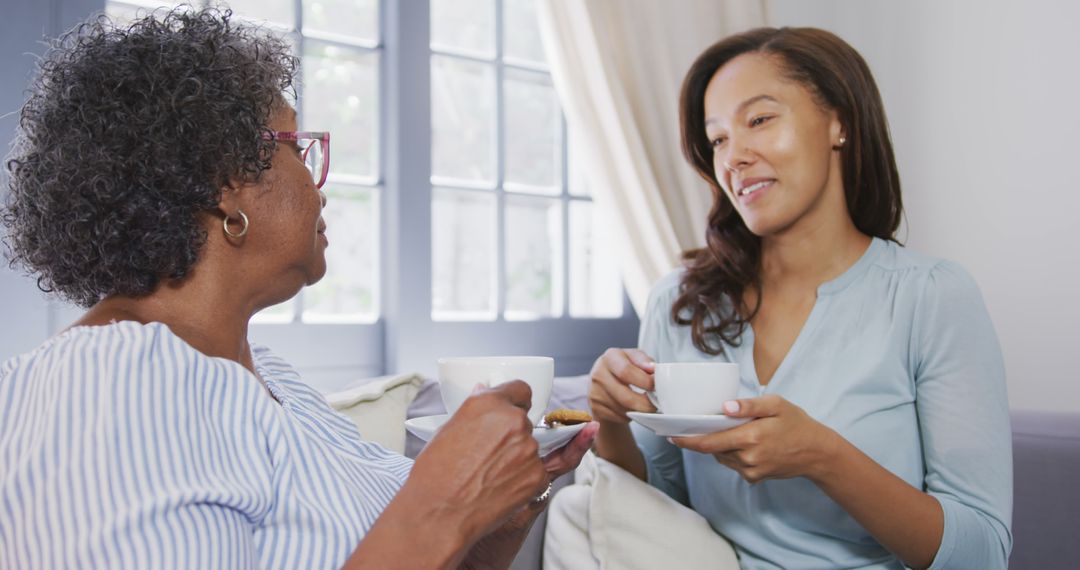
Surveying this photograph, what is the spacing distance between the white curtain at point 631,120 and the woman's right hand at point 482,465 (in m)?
1.77

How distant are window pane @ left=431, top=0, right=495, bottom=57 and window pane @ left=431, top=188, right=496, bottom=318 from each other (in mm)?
463

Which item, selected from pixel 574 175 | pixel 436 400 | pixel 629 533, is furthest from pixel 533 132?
pixel 629 533

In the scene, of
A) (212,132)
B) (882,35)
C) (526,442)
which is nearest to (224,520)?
(526,442)

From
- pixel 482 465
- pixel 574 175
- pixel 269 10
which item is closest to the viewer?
pixel 482 465

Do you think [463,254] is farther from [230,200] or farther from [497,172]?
[230,200]

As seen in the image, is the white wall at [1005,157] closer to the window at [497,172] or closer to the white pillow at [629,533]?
the window at [497,172]

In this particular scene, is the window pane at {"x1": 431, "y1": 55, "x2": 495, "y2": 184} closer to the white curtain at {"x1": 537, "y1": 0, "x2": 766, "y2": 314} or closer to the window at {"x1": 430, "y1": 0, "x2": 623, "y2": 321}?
the window at {"x1": 430, "y1": 0, "x2": 623, "y2": 321}

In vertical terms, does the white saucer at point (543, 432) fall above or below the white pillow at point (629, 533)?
above

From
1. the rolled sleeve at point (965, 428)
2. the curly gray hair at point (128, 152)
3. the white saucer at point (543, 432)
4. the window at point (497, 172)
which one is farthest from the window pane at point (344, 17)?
the rolled sleeve at point (965, 428)

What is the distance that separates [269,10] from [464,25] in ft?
2.00

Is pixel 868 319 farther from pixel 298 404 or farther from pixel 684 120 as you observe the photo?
pixel 298 404

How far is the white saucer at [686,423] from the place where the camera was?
3.29 ft

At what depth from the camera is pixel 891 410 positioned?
140cm

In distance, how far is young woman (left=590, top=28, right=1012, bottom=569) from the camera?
1.24 meters
